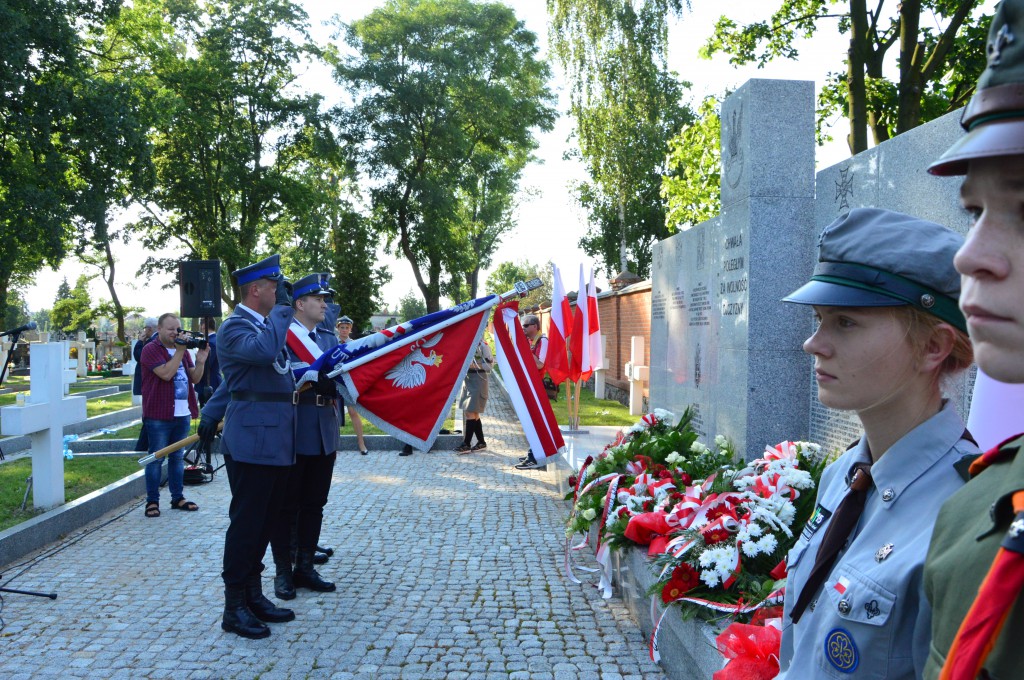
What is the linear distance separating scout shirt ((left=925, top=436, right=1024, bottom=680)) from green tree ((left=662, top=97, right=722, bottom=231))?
15.1 m

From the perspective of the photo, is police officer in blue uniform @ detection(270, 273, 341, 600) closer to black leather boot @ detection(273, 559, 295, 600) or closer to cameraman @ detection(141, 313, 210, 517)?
black leather boot @ detection(273, 559, 295, 600)

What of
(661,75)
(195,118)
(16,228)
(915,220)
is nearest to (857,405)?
(915,220)

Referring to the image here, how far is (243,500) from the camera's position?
490 cm

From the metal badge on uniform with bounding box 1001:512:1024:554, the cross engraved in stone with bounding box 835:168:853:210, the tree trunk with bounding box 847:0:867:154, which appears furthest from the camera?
the tree trunk with bounding box 847:0:867:154

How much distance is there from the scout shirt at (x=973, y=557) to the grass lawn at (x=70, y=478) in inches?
301

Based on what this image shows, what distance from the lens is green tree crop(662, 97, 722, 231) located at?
627 inches

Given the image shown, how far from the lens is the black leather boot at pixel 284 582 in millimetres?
5594

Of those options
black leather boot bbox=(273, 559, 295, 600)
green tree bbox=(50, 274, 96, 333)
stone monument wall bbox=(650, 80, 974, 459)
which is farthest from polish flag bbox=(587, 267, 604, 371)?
green tree bbox=(50, 274, 96, 333)

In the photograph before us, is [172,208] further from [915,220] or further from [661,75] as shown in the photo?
[915,220]

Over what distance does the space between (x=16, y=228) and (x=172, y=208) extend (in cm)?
1328

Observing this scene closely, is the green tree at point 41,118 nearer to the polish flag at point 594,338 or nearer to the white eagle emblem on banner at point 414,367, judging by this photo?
the polish flag at point 594,338

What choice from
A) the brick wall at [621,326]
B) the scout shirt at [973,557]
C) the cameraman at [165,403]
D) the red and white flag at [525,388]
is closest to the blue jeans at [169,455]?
the cameraman at [165,403]

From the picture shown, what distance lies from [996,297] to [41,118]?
22873 millimetres

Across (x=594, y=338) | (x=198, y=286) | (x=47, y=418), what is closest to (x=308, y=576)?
(x=47, y=418)
